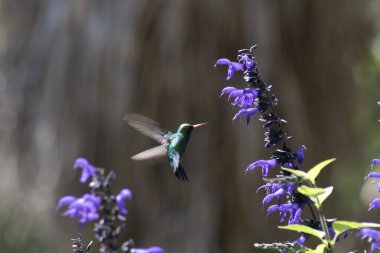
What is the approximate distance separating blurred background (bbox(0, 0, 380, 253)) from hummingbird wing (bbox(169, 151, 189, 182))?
2.92 m

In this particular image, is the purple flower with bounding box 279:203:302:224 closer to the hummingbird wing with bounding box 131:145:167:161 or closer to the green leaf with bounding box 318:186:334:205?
the green leaf with bounding box 318:186:334:205

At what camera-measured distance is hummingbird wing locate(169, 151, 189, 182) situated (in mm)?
1813

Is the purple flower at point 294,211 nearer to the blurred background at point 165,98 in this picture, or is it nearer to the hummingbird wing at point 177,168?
the hummingbird wing at point 177,168

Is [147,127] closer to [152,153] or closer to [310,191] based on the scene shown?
[152,153]

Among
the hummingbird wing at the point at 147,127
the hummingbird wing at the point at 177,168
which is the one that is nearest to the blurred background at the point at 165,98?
the hummingbird wing at the point at 147,127

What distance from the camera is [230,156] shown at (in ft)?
17.4

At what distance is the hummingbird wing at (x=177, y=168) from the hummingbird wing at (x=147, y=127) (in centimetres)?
13

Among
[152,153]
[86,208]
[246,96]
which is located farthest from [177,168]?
[86,208]

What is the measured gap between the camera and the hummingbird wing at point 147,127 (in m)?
2.09

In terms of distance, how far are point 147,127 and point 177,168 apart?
30 cm

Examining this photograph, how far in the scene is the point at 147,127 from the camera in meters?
2.15

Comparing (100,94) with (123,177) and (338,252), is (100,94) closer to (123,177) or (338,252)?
(123,177)

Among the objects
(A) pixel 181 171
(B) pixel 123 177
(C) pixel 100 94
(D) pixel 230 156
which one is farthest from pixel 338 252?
(A) pixel 181 171

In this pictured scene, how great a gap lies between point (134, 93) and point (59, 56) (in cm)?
64
